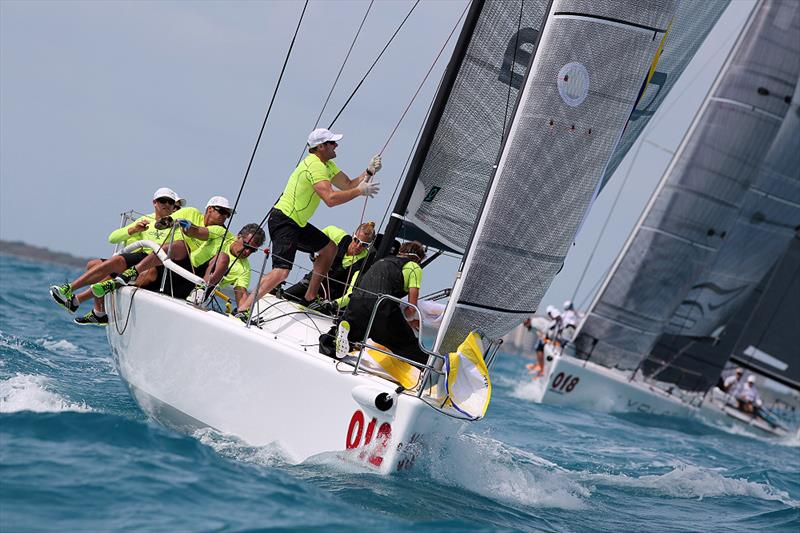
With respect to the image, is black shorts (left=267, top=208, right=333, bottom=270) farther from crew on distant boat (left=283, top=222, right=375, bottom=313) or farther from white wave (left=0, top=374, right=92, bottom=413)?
white wave (left=0, top=374, right=92, bottom=413)

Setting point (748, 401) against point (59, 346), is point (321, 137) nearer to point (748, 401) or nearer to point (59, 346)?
point (59, 346)

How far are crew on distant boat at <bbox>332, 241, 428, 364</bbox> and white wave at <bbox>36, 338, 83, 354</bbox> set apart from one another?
4379 mm

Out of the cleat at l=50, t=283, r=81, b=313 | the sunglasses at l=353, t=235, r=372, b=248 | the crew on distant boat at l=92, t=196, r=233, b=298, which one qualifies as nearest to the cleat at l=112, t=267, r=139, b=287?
the crew on distant boat at l=92, t=196, r=233, b=298

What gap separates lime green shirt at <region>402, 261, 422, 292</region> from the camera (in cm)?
604

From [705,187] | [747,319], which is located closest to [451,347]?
[705,187]

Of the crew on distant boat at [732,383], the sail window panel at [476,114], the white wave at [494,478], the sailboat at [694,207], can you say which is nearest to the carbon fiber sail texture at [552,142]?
the white wave at [494,478]

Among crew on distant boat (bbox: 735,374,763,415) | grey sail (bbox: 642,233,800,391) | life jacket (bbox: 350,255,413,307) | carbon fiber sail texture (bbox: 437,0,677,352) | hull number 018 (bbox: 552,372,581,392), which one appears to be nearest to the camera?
carbon fiber sail texture (bbox: 437,0,677,352)

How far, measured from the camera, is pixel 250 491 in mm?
4457

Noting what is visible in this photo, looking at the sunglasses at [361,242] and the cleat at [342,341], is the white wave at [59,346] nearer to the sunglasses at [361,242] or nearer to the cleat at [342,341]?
the sunglasses at [361,242]

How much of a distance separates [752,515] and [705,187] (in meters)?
9.88

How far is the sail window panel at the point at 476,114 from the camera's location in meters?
6.86

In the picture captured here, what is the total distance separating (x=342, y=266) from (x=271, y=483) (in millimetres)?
3011

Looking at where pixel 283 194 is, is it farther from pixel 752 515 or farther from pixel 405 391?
pixel 752 515

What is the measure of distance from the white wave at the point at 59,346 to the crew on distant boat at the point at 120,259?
1.96m
